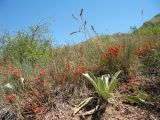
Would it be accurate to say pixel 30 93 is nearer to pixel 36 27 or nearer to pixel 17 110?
pixel 17 110

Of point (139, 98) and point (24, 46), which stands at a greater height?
point (24, 46)

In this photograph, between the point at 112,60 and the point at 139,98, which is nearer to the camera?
the point at 139,98

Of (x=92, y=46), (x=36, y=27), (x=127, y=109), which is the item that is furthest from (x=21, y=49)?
(x=127, y=109)

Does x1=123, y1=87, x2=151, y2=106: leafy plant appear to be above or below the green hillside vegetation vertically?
below

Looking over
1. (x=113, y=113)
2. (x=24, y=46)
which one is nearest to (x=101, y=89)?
(x=113, y=113)

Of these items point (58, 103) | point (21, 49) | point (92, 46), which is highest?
point (21, 49)

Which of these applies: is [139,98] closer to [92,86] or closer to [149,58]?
[92,86]

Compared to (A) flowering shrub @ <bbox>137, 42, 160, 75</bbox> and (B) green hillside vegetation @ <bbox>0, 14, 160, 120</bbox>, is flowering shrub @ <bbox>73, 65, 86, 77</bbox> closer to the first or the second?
(B) green hillside vegetation @ <bbox>0, 14, 160, 120</bbox>

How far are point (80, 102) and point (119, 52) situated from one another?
1.52 meters

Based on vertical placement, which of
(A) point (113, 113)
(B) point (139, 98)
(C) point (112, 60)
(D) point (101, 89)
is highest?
(C) point (112, 60)

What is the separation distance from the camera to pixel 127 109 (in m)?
5.44

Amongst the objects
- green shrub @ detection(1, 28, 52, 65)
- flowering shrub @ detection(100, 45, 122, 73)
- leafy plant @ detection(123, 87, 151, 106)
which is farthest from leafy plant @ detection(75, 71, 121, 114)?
green shrub @ detection(1, 28, 52, 65)

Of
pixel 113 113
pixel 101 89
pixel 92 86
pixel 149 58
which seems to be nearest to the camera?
pixel 113 113

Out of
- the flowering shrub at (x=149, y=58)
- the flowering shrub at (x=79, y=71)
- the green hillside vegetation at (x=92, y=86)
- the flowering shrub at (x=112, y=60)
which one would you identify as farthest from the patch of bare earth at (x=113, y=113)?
the flowering shrub at (x=149, y=58)
